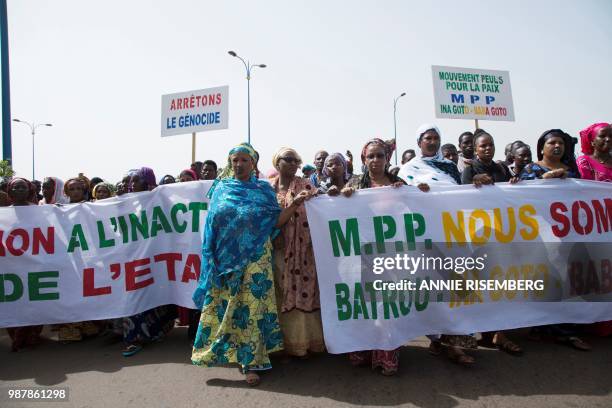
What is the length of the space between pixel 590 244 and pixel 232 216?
3037 millimetres

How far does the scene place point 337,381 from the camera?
2723 millimetres

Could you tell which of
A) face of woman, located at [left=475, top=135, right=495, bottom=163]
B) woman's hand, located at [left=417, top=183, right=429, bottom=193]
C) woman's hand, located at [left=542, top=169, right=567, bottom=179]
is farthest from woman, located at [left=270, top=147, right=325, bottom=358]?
woman's hand, located at [left=542, top=169, right=567, bottom=179]

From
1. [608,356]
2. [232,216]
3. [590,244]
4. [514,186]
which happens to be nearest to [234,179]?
[232,216]

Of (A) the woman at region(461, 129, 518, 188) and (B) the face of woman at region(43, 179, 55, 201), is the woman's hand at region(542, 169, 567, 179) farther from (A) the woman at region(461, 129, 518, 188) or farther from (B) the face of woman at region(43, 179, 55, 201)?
(B) the face of woman at region(43, 179, 55, 201)

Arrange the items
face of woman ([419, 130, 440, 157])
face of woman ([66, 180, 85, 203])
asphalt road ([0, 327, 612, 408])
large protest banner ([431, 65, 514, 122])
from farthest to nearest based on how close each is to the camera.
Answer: large protest banner ([431, 65, 514, 122]), face of woman ([66, 180, 85, 203]), face of woman ([419, 130, 440, 157]), asphalt road ([0, 327, 612, 408])

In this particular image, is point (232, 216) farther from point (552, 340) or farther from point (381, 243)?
point (552, 340)

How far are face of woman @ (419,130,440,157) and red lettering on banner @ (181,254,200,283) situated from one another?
2.43m

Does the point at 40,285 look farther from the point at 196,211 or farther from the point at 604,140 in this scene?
the point at 604,140

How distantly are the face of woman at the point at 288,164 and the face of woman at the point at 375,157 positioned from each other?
2.00 ft

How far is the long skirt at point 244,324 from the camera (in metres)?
2.82

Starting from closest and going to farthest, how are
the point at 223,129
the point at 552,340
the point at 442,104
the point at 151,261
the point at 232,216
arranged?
the point at 232,216
the point at 552,340
the point at 151,261
the point at 442,104
the point at 223,129

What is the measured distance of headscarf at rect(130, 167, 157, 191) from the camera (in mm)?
3921

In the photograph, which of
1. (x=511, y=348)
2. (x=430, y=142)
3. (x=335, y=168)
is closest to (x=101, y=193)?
(x=335, y=168)

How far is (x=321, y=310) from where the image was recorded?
293 cm
